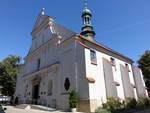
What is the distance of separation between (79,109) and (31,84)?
11.7 metres

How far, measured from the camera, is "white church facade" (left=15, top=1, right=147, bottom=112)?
461 inches

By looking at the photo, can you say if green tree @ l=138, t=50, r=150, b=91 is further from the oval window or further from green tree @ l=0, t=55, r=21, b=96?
green tree @ l=0, t=55, r=21, b=96

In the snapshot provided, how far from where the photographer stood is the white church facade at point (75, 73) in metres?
11.7

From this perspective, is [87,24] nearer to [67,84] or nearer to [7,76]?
[67,84]

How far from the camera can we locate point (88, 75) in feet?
38.8

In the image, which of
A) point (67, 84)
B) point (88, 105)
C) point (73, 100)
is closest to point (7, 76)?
point (67, 84)

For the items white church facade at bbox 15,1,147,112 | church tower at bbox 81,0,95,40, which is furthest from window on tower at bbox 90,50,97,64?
church tower at bbox 81,0,95,40

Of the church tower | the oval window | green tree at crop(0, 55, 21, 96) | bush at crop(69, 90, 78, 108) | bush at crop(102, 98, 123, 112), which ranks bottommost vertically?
bush at crop(102, 98, 123, 112)

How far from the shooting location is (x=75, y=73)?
12.3 meters

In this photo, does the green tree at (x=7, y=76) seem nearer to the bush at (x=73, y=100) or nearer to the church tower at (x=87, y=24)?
the church tower at (x=87, y=24)

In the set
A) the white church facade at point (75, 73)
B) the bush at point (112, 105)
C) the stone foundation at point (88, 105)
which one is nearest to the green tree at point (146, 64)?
the white church facade at point (75, 73)

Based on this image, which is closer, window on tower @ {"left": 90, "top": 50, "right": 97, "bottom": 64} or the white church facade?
the white church facade

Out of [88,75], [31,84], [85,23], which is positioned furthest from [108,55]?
[31,84]

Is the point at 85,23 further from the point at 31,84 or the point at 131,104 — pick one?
the point at 131,104
